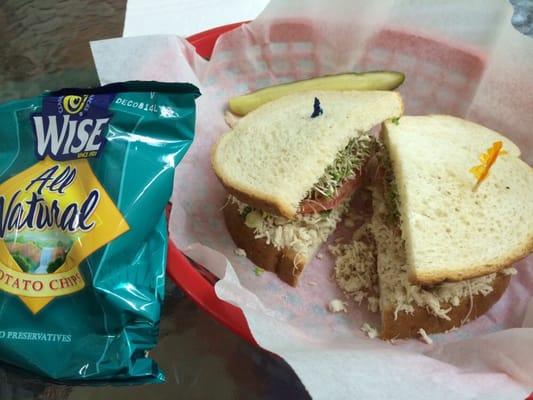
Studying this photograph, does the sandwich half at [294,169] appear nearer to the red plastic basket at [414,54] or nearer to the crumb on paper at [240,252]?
the crumb on paper at [240,252]

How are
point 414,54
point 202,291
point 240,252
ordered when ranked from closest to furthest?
point 202,291 → point 240,252 → point 414,54

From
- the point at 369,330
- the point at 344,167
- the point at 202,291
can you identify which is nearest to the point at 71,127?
the point at 202,291

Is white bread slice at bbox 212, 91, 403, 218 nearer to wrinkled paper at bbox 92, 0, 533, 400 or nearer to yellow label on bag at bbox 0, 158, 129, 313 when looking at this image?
wrinkled paper at bbox 92, 0, 533, 400

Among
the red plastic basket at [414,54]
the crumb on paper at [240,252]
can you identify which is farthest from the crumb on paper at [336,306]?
the red plastic basket at [414,54]

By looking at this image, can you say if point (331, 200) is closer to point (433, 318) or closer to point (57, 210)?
point (433, 318)

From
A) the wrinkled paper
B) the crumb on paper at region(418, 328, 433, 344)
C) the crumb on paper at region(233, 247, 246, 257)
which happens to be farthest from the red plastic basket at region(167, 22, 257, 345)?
the crumb on paper at region(418, 328, 433, 344)

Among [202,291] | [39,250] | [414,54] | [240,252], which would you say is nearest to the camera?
[39,250]
